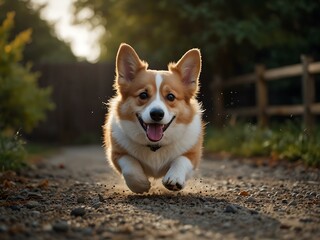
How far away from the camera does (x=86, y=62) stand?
15.7 metres

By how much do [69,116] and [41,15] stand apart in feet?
15.4

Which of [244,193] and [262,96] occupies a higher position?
[262,96]

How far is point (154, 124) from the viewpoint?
13.9 ft


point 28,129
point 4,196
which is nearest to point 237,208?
point 4,196

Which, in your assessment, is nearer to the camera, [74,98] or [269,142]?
[269,142]

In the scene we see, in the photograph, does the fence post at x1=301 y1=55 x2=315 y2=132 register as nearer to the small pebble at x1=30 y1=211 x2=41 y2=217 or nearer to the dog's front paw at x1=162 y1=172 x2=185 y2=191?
the dog's front paw at x1=162 y1=172 x2=185 y2=191

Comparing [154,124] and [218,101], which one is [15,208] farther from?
[218,101]

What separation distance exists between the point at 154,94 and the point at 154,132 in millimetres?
321

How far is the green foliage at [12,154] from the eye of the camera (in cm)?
605

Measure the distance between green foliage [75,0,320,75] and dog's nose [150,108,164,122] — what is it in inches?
260

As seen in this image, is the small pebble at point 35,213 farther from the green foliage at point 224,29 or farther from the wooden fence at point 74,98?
the wooden fence at point 74,98

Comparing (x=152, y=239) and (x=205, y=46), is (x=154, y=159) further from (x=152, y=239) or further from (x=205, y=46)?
(x=205, y=46)

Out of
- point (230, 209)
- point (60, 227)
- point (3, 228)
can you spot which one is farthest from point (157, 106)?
point (3, 228)

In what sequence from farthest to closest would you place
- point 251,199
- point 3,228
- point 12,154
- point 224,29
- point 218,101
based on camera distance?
1. point 218,101
2. point 224,29
3. point 12,154
4. point 251,199
5. point 3,228
